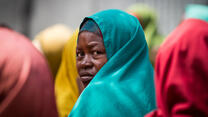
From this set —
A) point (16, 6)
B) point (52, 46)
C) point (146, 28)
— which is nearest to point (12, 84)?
point (52, 46)

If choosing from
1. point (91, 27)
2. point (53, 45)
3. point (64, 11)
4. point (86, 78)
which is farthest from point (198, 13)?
point (64, 11)

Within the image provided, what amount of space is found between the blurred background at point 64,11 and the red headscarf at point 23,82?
→ 407cm

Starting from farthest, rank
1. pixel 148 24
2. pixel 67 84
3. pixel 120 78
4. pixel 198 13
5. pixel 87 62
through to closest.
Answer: pixel 148 24, pixel 198 13, pixel 67 84, pixel 87 62, pixel 120 78

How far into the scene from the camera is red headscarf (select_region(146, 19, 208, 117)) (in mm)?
1323

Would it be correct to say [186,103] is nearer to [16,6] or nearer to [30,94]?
[30,94]

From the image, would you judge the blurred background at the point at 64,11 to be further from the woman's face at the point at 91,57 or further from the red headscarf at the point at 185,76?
the red headscarf at the point at 185,76

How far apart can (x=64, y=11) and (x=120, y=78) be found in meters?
4.27

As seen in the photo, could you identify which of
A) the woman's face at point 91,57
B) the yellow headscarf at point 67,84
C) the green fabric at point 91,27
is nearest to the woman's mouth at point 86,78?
the woman's face at point 91,57

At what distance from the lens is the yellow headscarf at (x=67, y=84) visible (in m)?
2.74

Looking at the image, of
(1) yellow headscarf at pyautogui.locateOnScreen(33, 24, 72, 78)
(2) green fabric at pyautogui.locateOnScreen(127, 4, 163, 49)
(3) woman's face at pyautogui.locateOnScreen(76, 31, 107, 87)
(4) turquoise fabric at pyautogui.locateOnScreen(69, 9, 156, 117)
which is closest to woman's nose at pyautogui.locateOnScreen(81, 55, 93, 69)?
(3) woman's face at pyautogui.locateOnScreen(76, 31, 107, 87)

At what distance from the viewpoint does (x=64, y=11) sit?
5.99 metres

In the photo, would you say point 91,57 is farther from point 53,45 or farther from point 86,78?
point 53,45

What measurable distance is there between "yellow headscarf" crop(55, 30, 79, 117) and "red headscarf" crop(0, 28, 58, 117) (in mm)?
1235

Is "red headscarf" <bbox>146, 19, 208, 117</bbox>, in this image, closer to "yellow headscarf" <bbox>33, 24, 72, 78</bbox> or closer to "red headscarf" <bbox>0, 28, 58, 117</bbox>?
"red headscarf" <bbox>0, 28, 58, 117</bbox>
